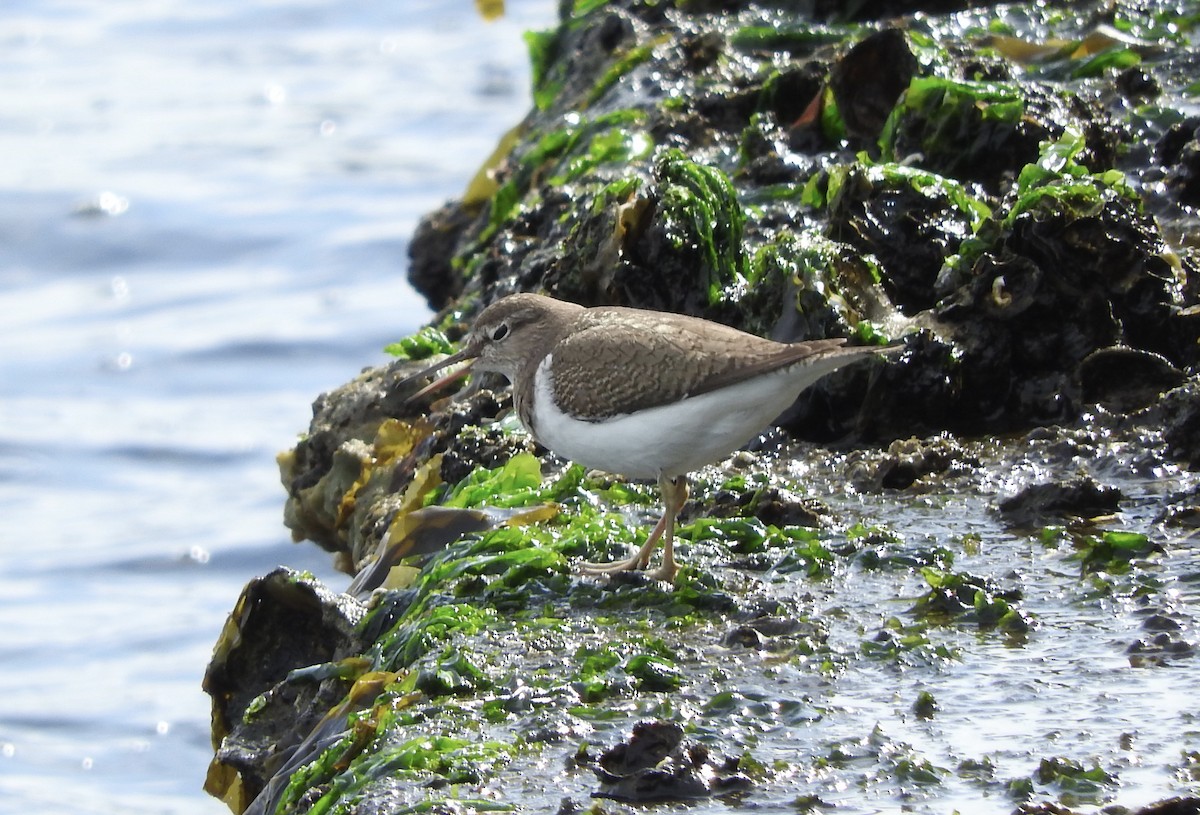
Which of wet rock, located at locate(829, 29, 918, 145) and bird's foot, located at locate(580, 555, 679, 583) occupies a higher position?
wet rock, located at locate(829, 29, 918, 145)

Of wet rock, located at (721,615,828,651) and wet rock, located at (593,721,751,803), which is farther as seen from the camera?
wet rock, located at (721,615,828,651)

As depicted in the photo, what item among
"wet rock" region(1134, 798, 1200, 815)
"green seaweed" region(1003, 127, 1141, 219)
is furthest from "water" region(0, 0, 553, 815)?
"wet rock" region(1134, 798, 1200, 815)

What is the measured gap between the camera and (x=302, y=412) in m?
11.3

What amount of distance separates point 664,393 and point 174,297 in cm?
880

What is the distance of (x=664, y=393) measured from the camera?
4.80 m

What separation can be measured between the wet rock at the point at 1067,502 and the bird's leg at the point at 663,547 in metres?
1.08

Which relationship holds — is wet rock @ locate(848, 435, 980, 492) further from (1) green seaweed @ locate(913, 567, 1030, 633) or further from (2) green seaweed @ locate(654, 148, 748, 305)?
(2) green seaweed @ locate(654, 148, 748, 305)

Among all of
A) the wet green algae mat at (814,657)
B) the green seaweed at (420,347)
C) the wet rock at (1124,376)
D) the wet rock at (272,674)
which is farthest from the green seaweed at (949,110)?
the wet rock at (272,674)

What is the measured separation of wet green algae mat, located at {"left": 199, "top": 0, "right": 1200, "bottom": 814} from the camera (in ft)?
12.3

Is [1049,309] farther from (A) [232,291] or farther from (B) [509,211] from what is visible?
(A) [232,291]

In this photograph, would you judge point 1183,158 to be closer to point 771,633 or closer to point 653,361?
point 653,361

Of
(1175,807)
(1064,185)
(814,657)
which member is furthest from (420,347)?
(1175,807)

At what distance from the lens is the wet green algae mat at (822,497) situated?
376 cm

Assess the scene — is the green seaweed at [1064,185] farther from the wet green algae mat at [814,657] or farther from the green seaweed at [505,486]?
the green seaweed at [505,486]
